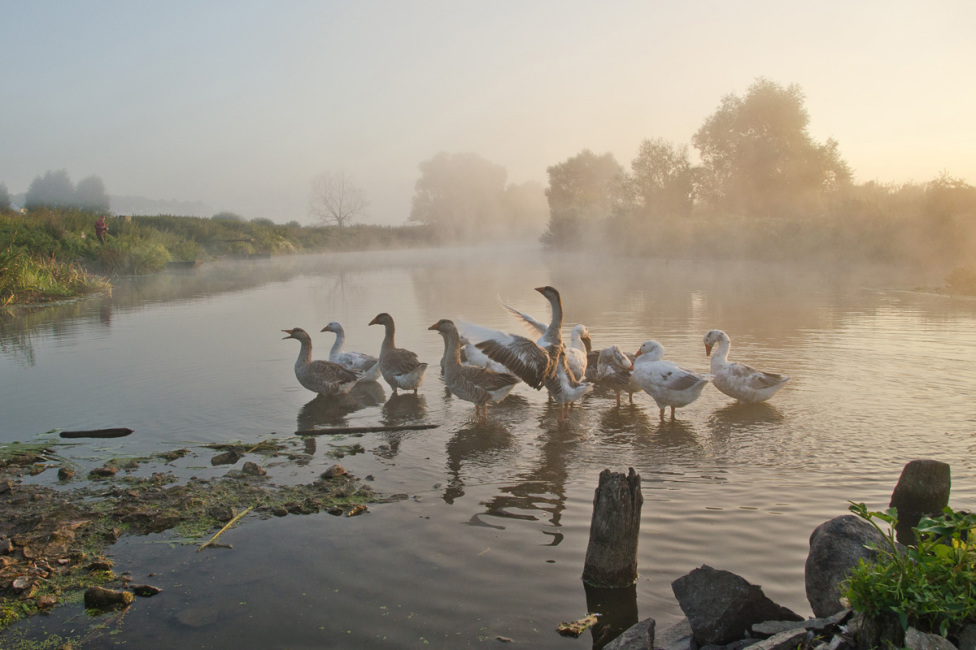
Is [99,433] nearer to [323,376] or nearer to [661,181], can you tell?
[323,376]

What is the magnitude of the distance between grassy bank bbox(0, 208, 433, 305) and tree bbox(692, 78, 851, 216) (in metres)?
43.6

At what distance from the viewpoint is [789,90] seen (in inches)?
2256

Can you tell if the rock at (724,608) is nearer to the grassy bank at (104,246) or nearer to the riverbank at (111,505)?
the riverbank at (111,505)

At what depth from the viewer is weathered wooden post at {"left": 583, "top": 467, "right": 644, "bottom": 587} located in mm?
4535

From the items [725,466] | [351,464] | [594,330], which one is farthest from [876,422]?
[594,330]

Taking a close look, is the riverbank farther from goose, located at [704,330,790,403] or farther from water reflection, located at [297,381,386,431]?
goose, located at [704,330,790,403]

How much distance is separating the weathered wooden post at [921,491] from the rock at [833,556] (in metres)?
1.69

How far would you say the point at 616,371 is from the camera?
9.89 metres

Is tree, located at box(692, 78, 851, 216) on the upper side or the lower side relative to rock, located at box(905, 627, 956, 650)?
upper

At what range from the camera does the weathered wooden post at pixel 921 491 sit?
17.5 feet

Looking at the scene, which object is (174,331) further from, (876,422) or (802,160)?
(802,160)

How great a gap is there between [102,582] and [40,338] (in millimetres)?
15026

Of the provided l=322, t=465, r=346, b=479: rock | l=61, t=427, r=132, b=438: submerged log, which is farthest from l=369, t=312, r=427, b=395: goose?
l=322, t=465, r=346, b=479: rock

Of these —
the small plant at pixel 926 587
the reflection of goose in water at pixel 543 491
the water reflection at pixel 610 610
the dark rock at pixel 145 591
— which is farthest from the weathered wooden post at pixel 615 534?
the dark rock at pixel 145 591
